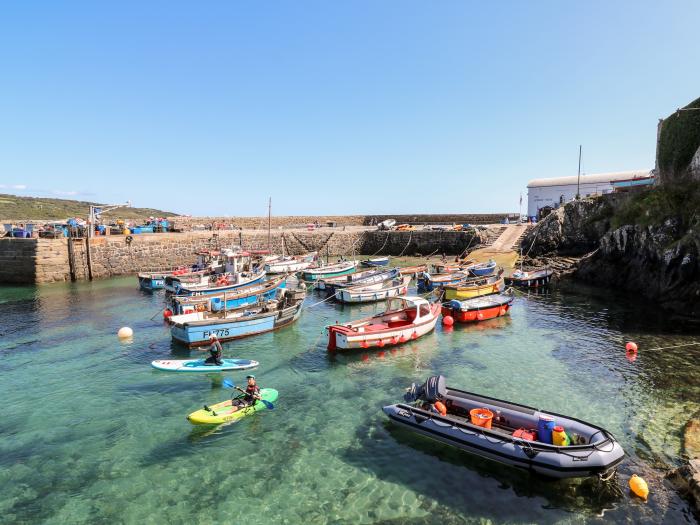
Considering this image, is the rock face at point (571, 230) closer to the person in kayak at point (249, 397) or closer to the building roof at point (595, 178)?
the building roof at point (595, 178)

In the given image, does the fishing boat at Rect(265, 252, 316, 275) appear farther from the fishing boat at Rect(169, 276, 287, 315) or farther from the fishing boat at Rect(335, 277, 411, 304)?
the fishing boat at Rect(335, 277, 411, 304)

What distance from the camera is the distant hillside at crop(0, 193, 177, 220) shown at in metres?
85.5

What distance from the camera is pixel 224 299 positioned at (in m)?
23.5

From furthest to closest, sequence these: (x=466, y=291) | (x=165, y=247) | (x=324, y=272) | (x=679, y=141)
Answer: (x=165, y=247), (x=324, y=272), (x=679, y=141), (x=466, y=291)

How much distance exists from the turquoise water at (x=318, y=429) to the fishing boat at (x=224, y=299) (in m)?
2.01

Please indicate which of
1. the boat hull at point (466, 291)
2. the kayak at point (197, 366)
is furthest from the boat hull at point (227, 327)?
the boat hull at point (466, 291)

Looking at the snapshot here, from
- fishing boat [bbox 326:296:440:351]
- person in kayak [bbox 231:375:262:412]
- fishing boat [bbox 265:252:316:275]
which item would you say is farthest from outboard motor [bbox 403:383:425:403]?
fishing boat [bbox 265:252:316:275]

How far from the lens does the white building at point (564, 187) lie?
59094 mm

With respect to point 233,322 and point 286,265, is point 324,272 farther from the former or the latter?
point 233,322

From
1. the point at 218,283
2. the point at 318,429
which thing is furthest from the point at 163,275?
the point at 318,429

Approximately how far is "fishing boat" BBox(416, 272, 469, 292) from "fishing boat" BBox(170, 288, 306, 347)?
1302cm

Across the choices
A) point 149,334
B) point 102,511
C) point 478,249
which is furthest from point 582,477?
point 478,249

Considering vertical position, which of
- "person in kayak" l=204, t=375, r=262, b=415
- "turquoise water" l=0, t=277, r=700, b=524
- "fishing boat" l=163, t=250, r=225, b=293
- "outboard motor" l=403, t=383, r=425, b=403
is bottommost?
"turquoise water" l=0, t=277, r=700, b=524

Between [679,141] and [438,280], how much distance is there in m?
21.9
